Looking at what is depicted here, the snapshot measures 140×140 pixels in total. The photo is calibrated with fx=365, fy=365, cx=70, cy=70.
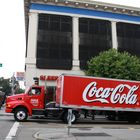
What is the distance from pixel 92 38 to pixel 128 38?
5.68m

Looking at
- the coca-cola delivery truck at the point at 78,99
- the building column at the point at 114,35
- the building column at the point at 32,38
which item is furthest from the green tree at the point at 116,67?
the coca-cola delivery truck at the point at 78,99

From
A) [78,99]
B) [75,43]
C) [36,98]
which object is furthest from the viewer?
[75,43]

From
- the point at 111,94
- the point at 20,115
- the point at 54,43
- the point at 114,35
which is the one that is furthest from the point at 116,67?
the point at 20,115

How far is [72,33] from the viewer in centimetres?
4862

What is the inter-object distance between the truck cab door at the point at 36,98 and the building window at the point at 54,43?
20052 mm

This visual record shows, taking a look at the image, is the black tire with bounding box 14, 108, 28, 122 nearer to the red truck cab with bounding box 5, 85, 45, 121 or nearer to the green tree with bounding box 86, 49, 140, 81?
the red truck cab with bounding box 5, 85, 45, 121

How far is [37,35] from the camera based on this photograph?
154 feet

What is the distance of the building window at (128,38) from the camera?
50875 millimetres

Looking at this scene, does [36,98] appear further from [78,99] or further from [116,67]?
[116,67]

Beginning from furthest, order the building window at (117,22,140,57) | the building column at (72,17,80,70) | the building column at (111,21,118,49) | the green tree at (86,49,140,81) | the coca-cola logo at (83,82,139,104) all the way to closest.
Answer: the building window at (117,22,140,57)
the building column at (111,21,118,49)
the building column at (72,17,80,70)
the green tree at (86,49,140,81)
the coca-cola logo at (83,82,139,104)

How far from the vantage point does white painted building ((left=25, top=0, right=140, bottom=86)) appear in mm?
46594

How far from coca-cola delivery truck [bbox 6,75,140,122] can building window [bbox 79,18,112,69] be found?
21591mm

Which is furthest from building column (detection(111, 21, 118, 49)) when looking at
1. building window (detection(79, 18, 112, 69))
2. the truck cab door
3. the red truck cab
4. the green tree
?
the red truck cab

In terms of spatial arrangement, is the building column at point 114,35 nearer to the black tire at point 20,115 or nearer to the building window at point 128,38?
the building window at point 128,38
